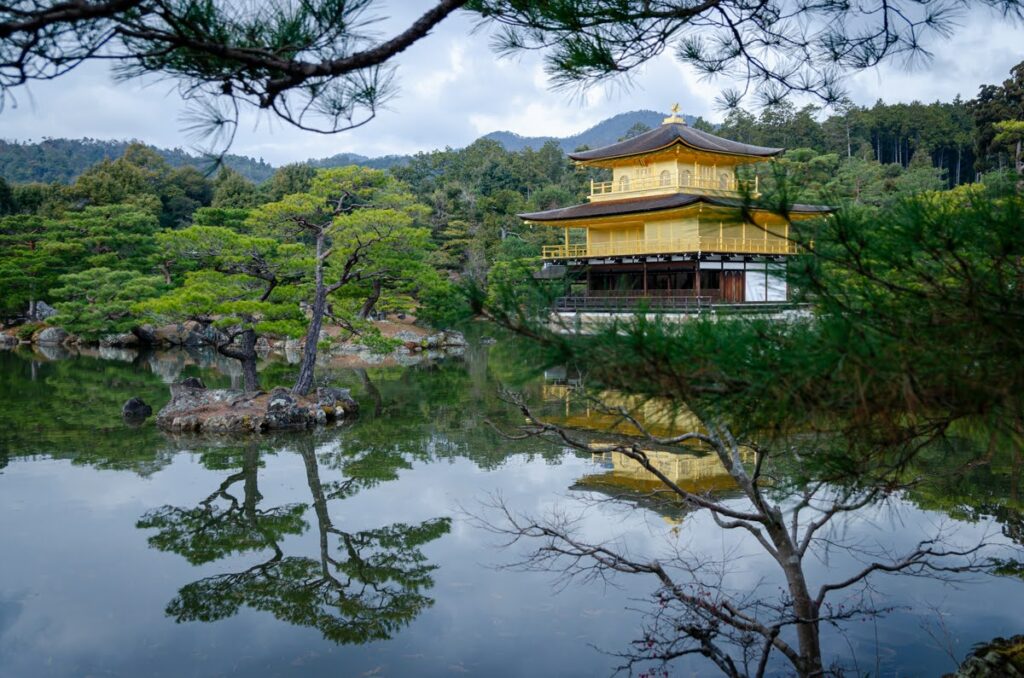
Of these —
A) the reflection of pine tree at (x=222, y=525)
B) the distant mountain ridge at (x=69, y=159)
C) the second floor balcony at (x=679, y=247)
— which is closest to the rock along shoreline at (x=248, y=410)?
the reflection of pine tree at (x=222, y=525)

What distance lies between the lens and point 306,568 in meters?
4.68

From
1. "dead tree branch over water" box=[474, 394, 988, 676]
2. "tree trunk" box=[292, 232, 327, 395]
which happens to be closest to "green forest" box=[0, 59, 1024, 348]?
"tree trunk" box=[292, 232, 327, 395]

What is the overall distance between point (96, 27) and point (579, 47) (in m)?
1.37

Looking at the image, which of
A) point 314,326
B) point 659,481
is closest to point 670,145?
point 314,326

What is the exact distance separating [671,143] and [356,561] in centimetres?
1311

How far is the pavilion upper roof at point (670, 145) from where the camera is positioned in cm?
1625

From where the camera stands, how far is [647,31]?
8.39ft

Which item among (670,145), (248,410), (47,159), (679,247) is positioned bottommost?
(248,410)

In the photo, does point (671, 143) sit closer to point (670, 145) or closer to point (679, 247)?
point (670, 145)

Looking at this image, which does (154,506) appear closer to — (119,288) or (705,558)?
(705,558)

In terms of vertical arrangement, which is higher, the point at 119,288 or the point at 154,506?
the point at 119,288

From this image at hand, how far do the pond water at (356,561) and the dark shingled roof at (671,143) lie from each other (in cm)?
1030

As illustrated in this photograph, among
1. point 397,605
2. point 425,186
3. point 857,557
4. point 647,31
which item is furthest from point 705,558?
point 425,186

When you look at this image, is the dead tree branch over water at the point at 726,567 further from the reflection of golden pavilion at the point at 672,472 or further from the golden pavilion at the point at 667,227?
the golden pavilion at the point at 667,227
